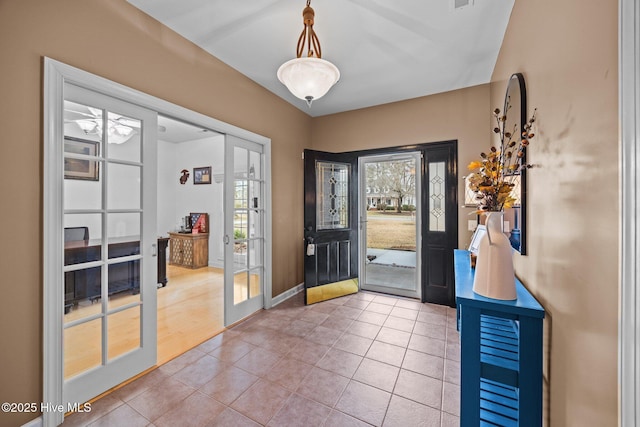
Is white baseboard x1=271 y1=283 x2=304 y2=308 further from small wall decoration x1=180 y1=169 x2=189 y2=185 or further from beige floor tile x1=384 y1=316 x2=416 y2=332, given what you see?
small wall decoration x1=180 y1=169 x2=189 y2=185

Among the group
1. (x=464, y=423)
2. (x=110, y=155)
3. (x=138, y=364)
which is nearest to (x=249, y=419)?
(x=138, y=364)

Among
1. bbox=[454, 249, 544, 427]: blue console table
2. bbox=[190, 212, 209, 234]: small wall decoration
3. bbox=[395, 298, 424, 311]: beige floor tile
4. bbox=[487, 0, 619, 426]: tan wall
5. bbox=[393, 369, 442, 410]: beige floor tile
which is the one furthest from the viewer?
bbox=[190, 212, 209, 234]: small wall decoration

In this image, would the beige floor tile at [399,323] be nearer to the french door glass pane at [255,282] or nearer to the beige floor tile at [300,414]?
the beige floor tile at [300,414]

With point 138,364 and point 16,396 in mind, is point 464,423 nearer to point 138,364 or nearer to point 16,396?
point 138,364

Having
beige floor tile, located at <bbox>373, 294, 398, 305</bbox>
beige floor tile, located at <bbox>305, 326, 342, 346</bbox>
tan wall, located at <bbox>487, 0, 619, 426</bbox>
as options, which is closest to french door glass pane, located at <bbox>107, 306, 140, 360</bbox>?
beige floor tile, located at <bbox>305, 326, 342, 346</bbox>

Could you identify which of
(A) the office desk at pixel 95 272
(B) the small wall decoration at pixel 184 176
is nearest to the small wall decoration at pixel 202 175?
(B) the small wall decoration at pixel 184 176

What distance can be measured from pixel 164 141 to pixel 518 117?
6.51m

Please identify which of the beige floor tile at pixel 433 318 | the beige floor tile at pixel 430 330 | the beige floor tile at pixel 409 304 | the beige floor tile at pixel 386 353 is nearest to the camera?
the beige floor tile at pixel 386 353

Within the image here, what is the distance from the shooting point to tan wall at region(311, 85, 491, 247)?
329cm

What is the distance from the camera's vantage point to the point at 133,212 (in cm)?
204

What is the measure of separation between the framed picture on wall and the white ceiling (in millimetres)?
1159

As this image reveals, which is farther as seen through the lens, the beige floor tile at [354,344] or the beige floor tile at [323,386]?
the beige floor tile at [354,344]

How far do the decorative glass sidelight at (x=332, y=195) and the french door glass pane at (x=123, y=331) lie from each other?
7.51ft

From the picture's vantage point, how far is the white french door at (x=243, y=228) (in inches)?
113
